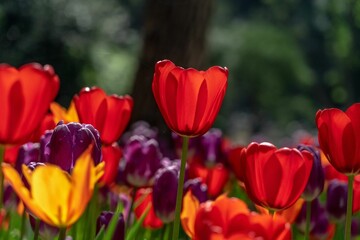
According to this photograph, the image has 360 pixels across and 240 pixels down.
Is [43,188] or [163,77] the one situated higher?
[163,77]

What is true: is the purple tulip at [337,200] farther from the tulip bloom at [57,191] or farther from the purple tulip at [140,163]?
the tulip bloom at [57,191]

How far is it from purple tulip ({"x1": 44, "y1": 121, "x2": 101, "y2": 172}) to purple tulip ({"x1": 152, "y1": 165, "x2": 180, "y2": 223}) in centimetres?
73

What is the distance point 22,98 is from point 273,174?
60 cm

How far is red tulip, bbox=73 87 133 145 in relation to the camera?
2.53m

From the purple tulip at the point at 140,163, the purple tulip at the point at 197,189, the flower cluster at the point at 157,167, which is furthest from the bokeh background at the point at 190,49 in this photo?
the purple tulip at the point at 197,189

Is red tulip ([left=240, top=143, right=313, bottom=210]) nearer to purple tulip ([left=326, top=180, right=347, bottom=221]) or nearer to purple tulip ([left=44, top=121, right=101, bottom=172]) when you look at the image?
purple tulip ([left=44, top=121, right=101, bottom=172])

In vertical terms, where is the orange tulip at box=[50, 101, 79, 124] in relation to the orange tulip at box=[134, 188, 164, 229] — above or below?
above

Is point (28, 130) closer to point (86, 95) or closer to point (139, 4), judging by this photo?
point (86, 95)

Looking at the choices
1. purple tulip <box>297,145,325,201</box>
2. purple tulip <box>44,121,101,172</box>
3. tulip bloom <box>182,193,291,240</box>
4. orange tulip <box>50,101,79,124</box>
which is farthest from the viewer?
orange tulip <box>50,101,79,124</box>

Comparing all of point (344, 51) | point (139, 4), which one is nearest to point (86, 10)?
point (344, 51)

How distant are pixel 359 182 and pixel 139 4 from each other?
164 feet

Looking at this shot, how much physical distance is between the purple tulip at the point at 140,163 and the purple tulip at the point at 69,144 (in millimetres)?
1128

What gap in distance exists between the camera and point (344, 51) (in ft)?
111

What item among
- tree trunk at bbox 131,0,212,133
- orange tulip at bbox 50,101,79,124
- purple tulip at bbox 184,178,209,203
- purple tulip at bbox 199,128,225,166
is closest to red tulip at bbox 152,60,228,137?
purple tulip at bbox 184,178,209,203
